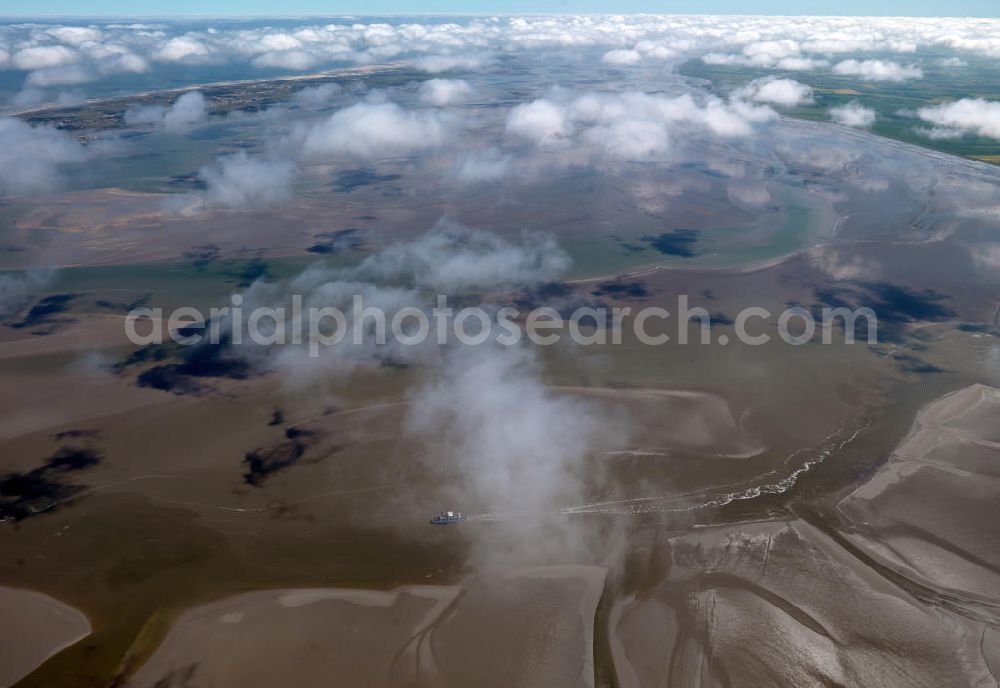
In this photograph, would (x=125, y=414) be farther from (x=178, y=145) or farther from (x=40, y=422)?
(x=178, y=145)

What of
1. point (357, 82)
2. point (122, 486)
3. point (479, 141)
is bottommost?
point (122, 486)

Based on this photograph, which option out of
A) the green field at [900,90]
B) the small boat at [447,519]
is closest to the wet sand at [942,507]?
the small boat at [447,519]

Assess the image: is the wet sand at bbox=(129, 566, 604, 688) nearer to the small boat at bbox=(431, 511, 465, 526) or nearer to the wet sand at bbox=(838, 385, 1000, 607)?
the small boat at bbox=(431, 511, 465, 526)

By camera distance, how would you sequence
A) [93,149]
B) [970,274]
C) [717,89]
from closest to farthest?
[970,274] < [93,149] < [717,89]

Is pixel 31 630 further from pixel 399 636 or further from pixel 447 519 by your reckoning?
pixel 447 519

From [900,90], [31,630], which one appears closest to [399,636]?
[31,630]

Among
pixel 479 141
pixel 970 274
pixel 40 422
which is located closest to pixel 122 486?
pixel 40 422

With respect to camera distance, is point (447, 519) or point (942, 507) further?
point (942, 507)

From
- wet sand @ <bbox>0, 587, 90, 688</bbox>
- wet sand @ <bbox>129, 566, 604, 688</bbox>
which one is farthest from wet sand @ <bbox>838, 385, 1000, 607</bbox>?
wet sand @ <bbox>0, 587, 90, 688</bbox>
